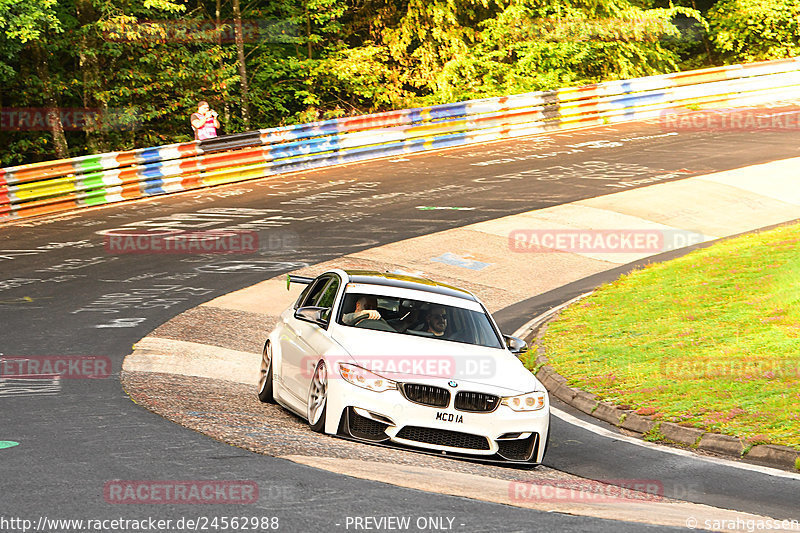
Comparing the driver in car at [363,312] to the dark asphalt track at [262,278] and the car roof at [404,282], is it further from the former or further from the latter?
the dark asphalt track at [262,278]

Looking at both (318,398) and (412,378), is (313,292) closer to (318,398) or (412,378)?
(318,398)

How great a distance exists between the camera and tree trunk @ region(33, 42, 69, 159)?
1129 inches

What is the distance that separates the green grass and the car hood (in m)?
2.27

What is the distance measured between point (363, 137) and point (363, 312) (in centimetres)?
1993

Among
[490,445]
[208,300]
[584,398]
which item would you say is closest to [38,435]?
[490,445]

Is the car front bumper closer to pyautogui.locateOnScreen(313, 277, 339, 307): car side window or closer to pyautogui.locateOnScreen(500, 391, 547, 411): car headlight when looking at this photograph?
pyautogui.locateOnScreen(500, 391, 547, 411): car headlight

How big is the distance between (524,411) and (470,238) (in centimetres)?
1224

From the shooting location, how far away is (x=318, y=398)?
938cm

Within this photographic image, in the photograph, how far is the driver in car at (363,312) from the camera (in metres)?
10.2

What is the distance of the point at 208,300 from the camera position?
16.7m

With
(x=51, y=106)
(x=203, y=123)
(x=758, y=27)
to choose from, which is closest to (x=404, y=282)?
(x=203, y=123)

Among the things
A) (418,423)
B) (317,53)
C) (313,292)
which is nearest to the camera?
(418,423)

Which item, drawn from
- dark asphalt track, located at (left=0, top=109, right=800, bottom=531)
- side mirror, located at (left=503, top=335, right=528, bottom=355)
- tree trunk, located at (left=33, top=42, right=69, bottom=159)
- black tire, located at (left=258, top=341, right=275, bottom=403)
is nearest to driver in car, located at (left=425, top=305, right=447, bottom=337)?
side mirror, located at (left=503, top=335, right=528, bottom=355)

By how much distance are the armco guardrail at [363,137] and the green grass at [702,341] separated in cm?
1243
